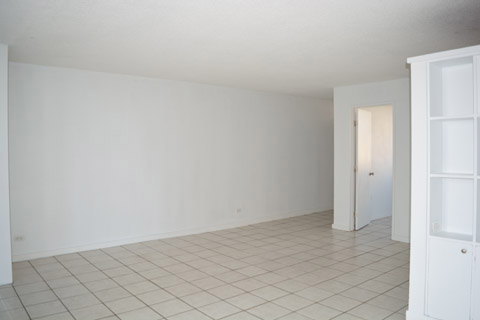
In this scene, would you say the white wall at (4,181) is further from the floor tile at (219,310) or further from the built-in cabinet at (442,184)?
the built-in cabinet at (442,184)

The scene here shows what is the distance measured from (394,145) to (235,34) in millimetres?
3604

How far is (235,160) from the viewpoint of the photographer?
6.74 m

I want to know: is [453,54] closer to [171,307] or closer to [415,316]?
[415,316]

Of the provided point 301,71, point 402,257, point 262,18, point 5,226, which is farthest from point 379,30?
point 5,226

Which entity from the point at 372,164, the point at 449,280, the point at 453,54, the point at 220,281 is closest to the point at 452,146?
the point at 453,54

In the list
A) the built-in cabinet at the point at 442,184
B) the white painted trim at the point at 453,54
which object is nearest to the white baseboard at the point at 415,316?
the built-in cabinet at the point at 442,184

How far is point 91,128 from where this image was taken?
515 centimetres

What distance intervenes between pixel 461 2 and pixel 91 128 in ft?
14.7

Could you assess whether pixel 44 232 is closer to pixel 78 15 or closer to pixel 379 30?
pixel 78 15

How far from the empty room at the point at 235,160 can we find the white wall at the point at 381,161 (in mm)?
48

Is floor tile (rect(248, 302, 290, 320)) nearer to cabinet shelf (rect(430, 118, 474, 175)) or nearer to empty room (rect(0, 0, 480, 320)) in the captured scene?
empty room (rect(0, 0, 480, 320))

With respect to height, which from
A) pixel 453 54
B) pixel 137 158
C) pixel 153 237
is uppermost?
pixel 453 54

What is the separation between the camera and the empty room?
2.99 meters

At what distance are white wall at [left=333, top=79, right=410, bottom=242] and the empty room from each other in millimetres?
32
